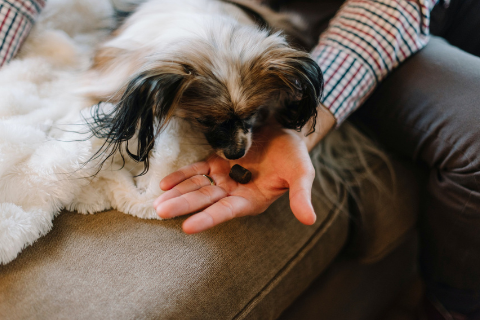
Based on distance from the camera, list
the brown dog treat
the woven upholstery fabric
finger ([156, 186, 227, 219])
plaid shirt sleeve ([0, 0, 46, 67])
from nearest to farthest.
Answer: the woven upholstery fabric, finger ([156, 186, 227, 219]), the brown dog treat, plaid shirt sleeve ([0, 0, 46, 67])

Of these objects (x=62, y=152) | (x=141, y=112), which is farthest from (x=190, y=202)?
(x=62, y=152)

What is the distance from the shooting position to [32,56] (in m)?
1.20

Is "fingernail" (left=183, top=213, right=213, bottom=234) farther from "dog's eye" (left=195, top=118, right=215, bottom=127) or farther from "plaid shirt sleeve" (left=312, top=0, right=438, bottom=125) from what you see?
"plaid shirt sleeve" (left=312, top=0, right=438, bottom=125)

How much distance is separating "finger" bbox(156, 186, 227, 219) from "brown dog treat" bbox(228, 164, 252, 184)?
62 mm

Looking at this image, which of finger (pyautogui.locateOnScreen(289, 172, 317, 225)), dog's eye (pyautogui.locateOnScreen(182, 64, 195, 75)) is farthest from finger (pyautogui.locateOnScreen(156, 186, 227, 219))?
dog's eye (pyautogui.locateOnScreen(182, 64, 195, 75))

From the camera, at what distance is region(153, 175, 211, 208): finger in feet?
2.92

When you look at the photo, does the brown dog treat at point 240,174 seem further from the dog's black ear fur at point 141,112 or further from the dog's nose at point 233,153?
the dog's black ear fur at point 141,112

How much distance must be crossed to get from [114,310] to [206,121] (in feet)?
2.03

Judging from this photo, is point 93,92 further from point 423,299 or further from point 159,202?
point 423,299

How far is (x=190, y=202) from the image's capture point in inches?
35.0

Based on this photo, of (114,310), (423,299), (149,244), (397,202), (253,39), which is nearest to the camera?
(114,310)

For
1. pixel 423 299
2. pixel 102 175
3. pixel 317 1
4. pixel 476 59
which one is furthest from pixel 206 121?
pixel 423 299

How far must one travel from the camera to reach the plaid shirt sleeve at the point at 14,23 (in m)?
1.14

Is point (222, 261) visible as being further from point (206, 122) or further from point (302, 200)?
point (206, 122)
